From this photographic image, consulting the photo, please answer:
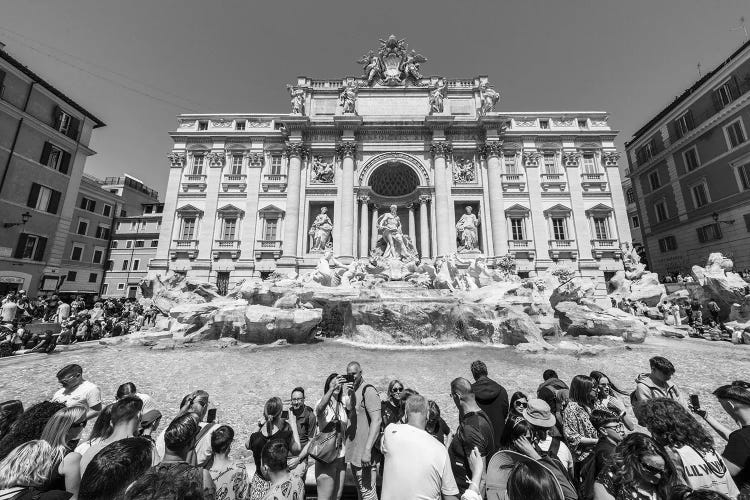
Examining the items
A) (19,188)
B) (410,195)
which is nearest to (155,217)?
(19,188)

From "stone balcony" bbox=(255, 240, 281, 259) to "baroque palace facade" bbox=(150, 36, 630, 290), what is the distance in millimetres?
112

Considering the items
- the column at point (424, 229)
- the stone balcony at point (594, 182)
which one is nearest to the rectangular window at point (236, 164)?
the column at point (424, 229)

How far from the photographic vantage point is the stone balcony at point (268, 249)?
24.0 metres

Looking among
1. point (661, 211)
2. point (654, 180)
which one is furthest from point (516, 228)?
point (654, 180)

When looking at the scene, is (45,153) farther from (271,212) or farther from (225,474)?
(225,474)

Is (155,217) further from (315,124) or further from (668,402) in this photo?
(668,402)

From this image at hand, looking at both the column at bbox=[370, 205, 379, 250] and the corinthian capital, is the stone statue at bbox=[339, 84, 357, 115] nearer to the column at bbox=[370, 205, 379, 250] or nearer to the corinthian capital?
the corinthian capital

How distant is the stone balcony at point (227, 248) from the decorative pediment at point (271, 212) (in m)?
2.84

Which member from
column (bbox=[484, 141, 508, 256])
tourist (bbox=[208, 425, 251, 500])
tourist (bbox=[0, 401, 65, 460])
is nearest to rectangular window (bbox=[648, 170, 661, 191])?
column (bbox=[484, 141, 508, 256])

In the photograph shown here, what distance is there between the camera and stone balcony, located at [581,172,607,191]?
2520 cm

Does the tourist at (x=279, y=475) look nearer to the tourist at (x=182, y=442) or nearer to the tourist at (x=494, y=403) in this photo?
the tourist at (x=182, y=442)

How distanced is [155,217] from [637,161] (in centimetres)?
5186

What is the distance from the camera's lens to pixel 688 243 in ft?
82.4

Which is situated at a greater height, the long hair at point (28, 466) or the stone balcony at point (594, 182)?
the stone balcony at point (594, 182)
